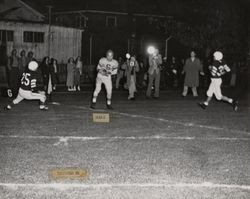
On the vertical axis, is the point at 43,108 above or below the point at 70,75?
below

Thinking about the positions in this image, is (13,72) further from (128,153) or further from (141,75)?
(128,153)

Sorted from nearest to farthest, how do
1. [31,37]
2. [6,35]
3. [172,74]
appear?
[172,74] → [6,35] → [31,37]

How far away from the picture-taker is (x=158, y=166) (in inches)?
332

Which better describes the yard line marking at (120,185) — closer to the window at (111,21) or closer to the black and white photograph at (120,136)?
the black and white photograph at (120,136)

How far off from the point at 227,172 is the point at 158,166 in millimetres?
1046

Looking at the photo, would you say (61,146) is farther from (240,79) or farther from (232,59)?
(232,59)

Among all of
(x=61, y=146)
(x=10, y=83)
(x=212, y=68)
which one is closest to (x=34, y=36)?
(x=10, y=83)

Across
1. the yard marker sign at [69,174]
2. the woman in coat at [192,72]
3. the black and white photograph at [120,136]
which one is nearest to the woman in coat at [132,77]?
the black and white photograph at [120,136]

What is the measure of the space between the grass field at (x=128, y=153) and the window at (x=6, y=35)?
20.2 m

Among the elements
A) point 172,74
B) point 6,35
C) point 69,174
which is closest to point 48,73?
point 172,74

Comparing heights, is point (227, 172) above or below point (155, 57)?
below

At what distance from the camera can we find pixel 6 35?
35.8 metres

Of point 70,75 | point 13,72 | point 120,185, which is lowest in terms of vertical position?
point 120,185

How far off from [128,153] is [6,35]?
28.0m
